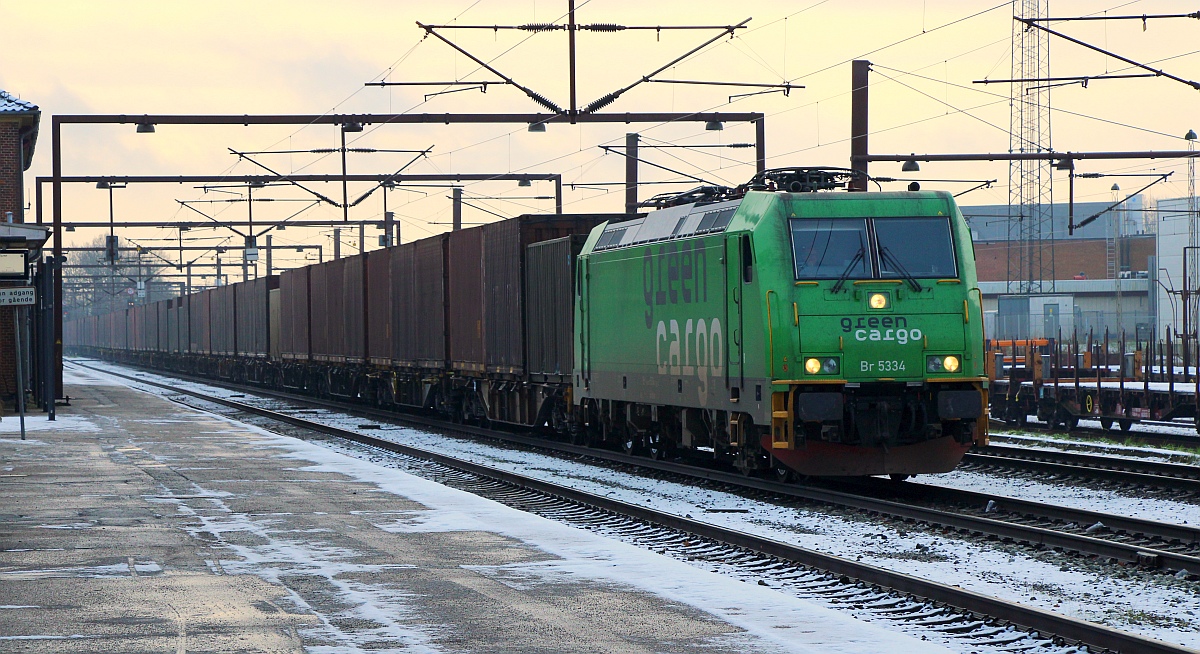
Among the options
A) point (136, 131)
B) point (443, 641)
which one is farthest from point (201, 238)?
point (443, 641)

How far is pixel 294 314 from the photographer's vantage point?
46531mm

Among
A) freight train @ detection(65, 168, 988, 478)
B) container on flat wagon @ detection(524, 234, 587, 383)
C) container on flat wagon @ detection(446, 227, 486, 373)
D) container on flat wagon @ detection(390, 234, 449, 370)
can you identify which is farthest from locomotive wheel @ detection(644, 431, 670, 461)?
container on flat wagon @ detection(390, 234, 449, 370)

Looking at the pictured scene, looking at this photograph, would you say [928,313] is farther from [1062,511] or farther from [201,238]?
[201,238]

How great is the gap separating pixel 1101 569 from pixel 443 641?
5074 millimetres

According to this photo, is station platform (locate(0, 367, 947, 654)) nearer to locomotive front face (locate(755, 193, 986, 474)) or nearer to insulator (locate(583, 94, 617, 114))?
locomotive front face (locate(755, 193, 986, 474))

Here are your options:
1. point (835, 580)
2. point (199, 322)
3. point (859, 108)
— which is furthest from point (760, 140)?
point (199, 322)

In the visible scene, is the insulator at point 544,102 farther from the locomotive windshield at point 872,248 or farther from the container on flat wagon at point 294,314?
the container on flat wagon at point 294,314

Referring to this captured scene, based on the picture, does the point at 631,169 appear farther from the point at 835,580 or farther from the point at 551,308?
the point at 835,580

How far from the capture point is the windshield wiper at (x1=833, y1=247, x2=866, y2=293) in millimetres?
15062

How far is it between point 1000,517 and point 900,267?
9.85 ft

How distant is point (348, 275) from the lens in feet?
129

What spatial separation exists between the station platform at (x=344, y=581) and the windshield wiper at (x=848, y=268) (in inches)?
159

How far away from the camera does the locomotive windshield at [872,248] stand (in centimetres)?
1517

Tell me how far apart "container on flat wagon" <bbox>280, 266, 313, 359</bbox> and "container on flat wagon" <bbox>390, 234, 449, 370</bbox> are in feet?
35.3
